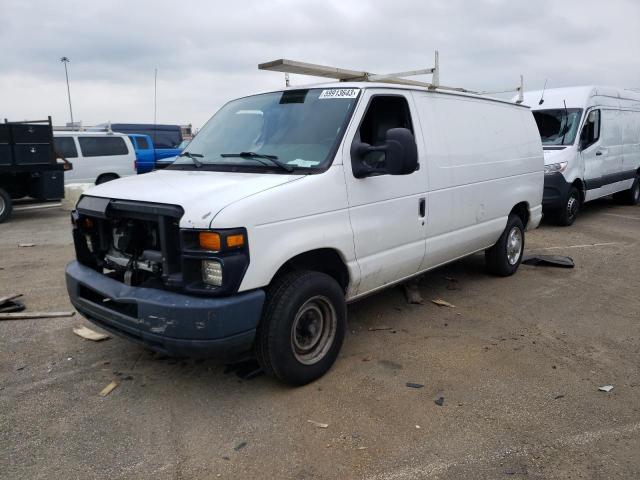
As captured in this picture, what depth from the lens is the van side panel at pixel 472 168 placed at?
4.62 metres

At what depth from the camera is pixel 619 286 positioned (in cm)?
595

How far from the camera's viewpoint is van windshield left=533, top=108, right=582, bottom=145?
999 centimetres

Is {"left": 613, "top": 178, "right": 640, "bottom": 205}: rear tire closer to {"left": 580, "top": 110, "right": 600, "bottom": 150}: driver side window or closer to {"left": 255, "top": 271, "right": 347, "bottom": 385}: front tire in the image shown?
{"left": 580, "top": 110, "right": 600, "bottom": 150}: driver side window

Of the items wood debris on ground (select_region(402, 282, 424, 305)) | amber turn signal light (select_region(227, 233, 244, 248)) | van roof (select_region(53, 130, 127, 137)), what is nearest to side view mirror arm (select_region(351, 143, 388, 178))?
amber turn signal light (select_region(227, 233, 244, 248))

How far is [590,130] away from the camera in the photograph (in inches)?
404

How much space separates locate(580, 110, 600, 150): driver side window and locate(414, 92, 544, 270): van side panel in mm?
4378

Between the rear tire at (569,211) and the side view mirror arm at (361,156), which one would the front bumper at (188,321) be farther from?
the rear tire at (569,211)

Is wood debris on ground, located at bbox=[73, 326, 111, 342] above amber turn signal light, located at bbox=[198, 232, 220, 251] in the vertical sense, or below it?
below

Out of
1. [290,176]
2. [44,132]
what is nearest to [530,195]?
[290,176]

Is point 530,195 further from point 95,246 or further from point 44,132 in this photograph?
point 44,132

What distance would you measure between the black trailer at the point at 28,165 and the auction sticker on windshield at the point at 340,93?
9.63m

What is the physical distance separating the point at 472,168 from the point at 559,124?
6329 mm

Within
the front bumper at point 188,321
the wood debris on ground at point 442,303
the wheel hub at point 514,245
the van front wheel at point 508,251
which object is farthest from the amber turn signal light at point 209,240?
the wheel hub at point 514,245

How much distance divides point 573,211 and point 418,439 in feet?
28.3
